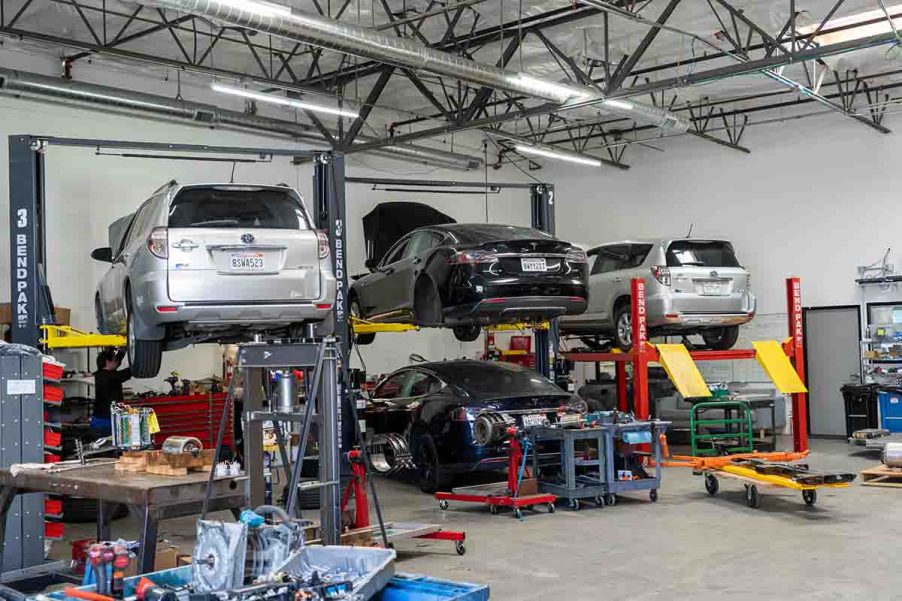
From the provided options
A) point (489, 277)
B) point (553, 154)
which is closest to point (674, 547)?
point (489, 277)

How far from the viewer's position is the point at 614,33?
1305 centimetres

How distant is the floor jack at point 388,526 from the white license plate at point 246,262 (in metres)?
Result: 1.62

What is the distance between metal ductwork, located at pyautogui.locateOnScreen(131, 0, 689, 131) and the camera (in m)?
8.89

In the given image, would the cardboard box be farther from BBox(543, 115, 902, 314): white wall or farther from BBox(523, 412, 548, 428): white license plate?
BBox(543, 115, 902, 314): white wall

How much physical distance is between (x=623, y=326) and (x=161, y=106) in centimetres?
730

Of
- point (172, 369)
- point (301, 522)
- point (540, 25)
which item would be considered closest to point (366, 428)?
point (172, 369)

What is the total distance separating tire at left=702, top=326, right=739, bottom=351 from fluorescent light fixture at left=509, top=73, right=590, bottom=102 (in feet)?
12.0

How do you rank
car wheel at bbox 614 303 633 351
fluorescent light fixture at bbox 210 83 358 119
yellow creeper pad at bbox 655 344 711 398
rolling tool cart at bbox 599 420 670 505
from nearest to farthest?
1. rolling tool cart at bbox 599 420 670 505
2. yellow creeper pad at bbox 655 344 711 398
3. fluorescent light fixture at bbox 210 83 358 119
4. car wheel at bbox 614 303 633 351

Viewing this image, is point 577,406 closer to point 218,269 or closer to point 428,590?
point 218,269

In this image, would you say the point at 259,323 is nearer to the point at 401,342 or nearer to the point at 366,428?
the point at 366,428

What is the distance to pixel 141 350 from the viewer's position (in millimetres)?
7832

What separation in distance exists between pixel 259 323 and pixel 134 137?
8.01 m

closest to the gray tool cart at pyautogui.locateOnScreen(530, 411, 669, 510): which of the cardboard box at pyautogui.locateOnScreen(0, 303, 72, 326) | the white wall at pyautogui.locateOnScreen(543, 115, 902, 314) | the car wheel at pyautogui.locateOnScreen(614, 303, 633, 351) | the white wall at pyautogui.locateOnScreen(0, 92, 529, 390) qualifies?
the car wheel at pyautogui.locateOnScreen(614, 303, 633, 351)

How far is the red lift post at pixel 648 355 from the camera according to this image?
11570 millimetres
